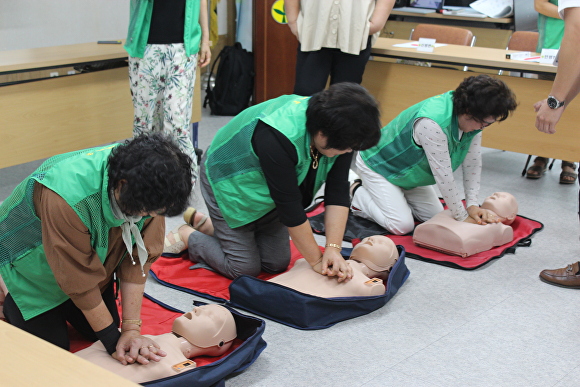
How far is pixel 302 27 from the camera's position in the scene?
11.0ft

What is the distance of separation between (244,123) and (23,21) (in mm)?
3272

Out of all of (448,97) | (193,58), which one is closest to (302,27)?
(193,58)

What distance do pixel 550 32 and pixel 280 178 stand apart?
242 cm

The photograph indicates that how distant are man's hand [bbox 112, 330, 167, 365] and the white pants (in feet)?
4.87

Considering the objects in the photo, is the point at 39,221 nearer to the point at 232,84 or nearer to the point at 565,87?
the point at 565,87

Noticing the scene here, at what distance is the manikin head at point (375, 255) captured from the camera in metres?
2.25

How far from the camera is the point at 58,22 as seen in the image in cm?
480

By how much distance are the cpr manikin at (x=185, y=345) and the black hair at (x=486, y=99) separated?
1291 mm

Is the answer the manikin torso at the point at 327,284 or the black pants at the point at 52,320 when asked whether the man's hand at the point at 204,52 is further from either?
the black pants at the point at 52,320

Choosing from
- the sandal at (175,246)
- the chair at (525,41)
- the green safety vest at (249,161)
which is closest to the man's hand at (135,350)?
the green safety vest at (249,161)

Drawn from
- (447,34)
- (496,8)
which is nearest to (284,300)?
(447,34)

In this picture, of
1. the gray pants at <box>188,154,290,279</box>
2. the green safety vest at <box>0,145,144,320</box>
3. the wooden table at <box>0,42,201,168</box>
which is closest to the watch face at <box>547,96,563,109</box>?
the gray pants at <box>188,154,290,279</box>

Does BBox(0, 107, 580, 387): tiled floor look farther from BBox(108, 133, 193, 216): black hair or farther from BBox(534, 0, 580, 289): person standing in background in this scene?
BBox(108, 133, 193, 216): black hair

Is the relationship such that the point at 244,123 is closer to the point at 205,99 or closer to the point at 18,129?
the point at 18,129
